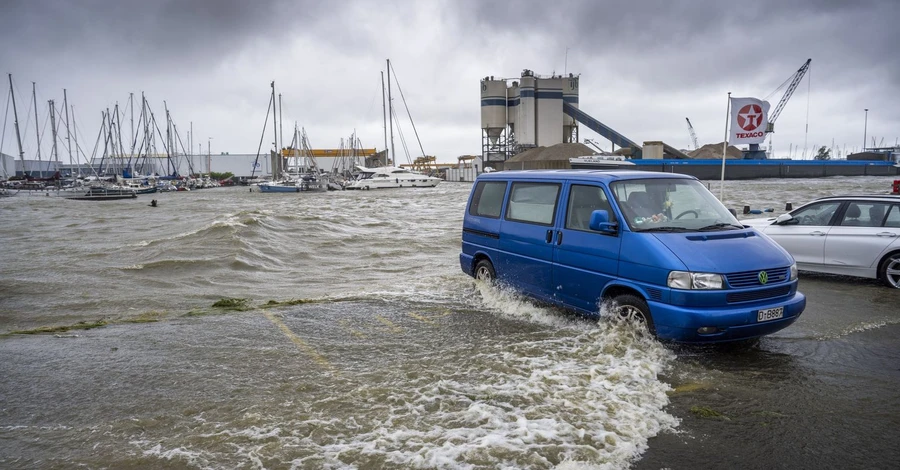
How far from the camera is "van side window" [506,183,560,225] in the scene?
7539 mm

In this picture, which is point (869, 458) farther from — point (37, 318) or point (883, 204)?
point (37, 318)

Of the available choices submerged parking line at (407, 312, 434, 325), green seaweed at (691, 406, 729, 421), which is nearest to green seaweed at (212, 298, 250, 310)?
submerged parking line at (407, 312, 434, 325)

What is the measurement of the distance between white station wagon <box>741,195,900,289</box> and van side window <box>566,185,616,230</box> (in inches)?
194

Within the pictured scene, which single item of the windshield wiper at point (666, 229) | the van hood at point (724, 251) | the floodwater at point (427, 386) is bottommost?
the floodwater at point (427, 386)

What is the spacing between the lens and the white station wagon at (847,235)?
354 inches

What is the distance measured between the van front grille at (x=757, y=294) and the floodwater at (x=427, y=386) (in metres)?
0.68

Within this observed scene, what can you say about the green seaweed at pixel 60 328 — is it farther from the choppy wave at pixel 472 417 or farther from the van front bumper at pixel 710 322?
the van front bumper at pixel 710 322

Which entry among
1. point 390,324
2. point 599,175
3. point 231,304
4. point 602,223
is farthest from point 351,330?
point 599,175

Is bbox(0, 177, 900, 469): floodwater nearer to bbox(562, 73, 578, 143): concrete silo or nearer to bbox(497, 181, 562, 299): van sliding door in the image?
bbox(497, 181, 562, 299): van sliding door

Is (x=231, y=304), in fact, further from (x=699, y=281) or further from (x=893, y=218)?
(x=893, y=218)

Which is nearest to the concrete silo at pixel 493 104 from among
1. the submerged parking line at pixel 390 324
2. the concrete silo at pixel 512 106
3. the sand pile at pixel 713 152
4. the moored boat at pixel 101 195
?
the concrete silo at pixel 512 106

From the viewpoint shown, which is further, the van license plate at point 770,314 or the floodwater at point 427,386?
the van license plate at point 770,314

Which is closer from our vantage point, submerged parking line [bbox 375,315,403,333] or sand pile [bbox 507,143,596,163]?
submerged parking line [bbox 375,315,403,333]

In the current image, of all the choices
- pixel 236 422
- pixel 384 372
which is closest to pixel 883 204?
pixel 384 372
